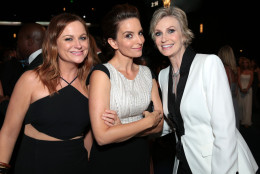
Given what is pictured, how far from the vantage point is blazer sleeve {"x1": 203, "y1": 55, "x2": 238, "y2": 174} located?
62.4 inches

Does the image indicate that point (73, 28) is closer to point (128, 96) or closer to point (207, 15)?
point (128, 96)

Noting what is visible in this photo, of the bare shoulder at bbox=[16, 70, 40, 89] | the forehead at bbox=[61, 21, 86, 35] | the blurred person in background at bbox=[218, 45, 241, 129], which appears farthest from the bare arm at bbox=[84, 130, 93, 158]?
the blurred person in background at bbox=[218, 45, 241, 129]

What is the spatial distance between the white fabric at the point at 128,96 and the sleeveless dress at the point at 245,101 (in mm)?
5772

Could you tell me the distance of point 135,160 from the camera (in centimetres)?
194

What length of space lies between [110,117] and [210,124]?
0.74 metres

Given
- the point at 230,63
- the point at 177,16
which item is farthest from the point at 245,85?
the point at 177,16

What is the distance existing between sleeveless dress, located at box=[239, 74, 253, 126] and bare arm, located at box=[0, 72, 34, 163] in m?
6.53

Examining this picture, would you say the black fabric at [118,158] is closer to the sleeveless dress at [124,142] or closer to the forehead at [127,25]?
the sleeveless dress at [124,142]

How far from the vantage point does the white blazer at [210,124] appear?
5.23 feet

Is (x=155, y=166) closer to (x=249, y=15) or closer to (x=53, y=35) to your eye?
(x=53, y=35)

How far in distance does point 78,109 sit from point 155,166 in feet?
8.84

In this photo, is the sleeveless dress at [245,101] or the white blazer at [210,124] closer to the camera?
the white blazer at [210,124]

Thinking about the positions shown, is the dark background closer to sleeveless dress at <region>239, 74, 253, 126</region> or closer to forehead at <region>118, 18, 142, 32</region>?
sleeveless dress at <region>239, 74, 253, 126</region>

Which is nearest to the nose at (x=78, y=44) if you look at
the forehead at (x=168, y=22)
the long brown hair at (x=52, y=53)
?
the long brown hair at (x=52, y=53)
